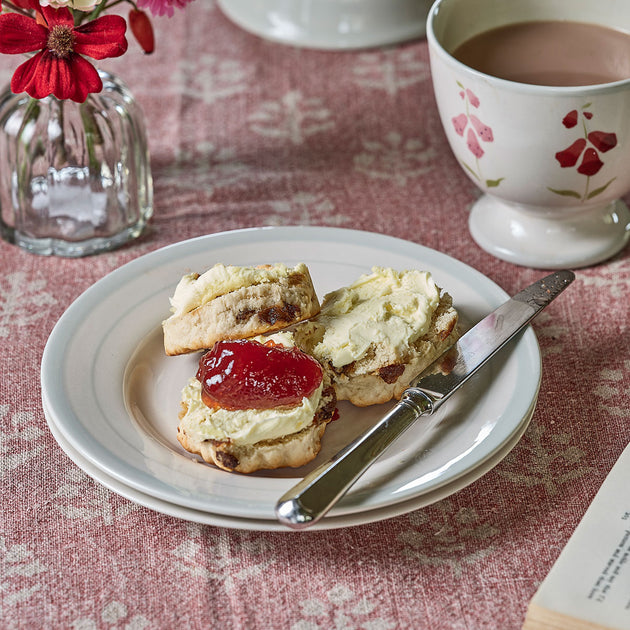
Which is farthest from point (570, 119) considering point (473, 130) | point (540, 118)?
point (473, 130)

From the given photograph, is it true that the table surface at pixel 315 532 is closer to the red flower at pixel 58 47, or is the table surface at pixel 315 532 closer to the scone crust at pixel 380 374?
the scone crust at pixel 380 374

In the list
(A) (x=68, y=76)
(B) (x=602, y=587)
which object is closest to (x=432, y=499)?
(B) (x=602, y=587)

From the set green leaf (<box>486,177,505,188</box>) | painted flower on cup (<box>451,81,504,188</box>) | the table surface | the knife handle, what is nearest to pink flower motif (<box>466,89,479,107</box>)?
painted flower on cup (<box>451,81,504,188</box>)

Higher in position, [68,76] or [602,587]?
[68,76]

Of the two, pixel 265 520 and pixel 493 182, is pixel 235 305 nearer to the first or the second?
pixel 265 520

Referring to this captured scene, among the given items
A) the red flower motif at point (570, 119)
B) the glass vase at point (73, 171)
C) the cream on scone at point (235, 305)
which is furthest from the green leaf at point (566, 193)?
the glass vase at point (73, 171)

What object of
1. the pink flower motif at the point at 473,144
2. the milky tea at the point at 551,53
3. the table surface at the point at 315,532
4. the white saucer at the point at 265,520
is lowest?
the table surface at the point at 315,532

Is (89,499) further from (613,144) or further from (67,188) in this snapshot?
(613,144)
